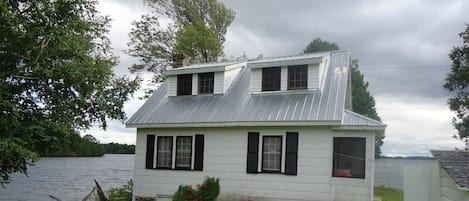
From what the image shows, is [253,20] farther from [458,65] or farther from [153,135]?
[458,65]

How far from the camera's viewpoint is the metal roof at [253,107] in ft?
42.4

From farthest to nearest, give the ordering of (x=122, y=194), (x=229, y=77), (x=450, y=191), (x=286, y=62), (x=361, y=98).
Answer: (x=361, y=98) < (x=122, y=194) < (x=229, y=77) < (x=286, y=62) < (x=450, y=191)

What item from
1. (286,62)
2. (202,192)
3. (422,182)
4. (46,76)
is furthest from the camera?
(286,62)

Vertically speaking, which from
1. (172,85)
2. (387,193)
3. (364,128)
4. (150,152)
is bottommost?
(387,193)

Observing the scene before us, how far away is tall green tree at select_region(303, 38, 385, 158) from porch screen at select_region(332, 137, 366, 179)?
23.2 m

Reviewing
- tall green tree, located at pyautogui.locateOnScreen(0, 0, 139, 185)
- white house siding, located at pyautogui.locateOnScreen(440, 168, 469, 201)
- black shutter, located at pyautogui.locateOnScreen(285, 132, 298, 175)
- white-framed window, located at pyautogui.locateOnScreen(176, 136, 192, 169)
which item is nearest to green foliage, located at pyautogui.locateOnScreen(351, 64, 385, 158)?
white-framed window, located at pyautogui.locateOnScreen(176, 136, 192, 169)

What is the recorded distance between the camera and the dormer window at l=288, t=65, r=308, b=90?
1448cm

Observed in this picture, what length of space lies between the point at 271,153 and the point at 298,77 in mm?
2794

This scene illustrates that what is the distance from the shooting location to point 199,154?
565 inches

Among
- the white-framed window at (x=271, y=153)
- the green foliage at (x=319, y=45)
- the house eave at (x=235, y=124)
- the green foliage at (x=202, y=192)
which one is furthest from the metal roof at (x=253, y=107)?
the green foliage at (x=319, y=45)

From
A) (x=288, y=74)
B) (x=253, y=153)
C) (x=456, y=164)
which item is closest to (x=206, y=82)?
(x=288, y=74)

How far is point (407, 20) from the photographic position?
16.9m

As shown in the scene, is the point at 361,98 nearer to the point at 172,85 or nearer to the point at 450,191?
the point at 172,85

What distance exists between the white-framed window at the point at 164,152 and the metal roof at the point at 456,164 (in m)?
8.37
